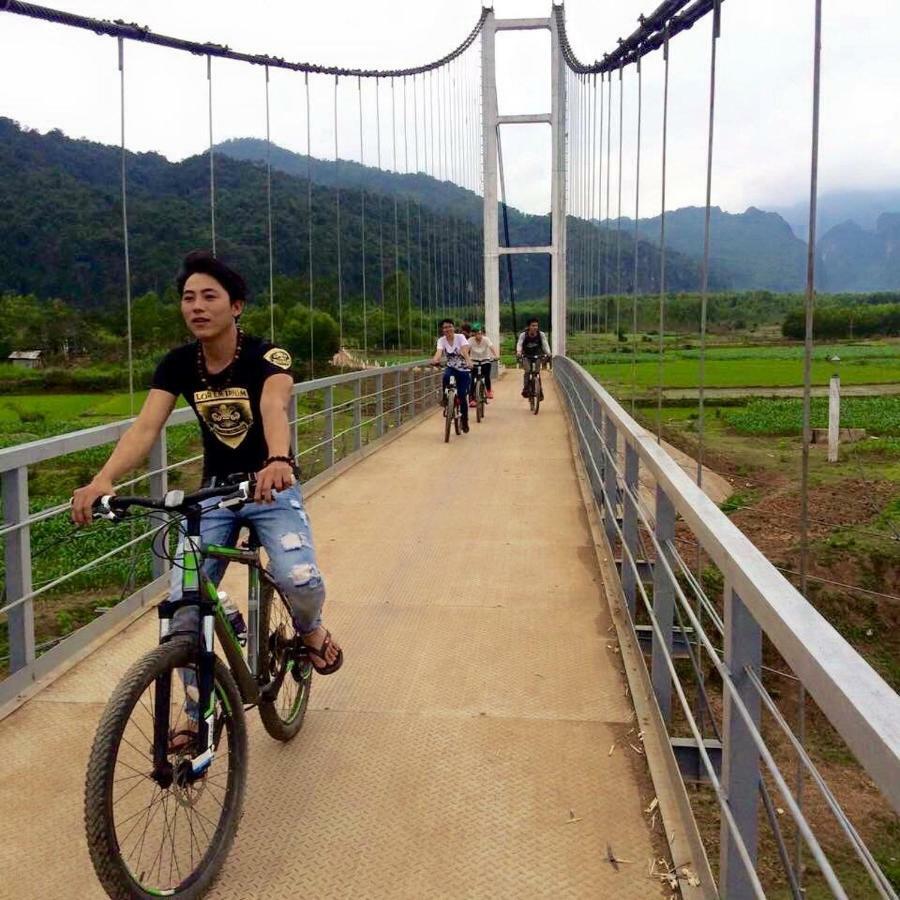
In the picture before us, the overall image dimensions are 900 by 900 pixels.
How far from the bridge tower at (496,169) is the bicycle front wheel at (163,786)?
20.9 m

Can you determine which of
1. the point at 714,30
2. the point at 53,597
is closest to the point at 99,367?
the point at 53,597

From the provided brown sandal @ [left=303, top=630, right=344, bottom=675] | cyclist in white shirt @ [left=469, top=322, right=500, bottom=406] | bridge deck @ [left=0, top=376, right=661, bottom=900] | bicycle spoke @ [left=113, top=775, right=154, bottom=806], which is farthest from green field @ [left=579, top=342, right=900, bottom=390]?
bicycle spoke @ [left=113, top=775, right=154, bottom=806]

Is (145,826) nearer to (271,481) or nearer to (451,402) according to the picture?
(271,481)

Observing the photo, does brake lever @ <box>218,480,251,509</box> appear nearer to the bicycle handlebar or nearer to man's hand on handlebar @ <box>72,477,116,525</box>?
the bicycle handlebar

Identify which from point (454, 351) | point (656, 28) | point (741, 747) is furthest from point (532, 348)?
point (741, 747)

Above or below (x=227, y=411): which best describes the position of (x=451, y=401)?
below

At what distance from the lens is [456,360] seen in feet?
33.9

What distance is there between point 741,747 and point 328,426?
230 inches

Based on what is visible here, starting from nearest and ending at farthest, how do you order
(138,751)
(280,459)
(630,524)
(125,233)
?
(138,751) < (280,459) < (630,524) < (125,233)

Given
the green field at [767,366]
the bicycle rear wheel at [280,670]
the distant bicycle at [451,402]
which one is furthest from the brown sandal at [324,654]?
the green field at [767,366]

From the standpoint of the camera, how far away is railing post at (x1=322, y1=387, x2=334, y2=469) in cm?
728

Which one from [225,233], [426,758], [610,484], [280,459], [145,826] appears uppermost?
[225,233]

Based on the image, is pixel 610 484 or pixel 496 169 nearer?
pixel 610 484

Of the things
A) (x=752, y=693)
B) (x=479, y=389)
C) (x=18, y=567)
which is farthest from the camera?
(x=479, y=389)
